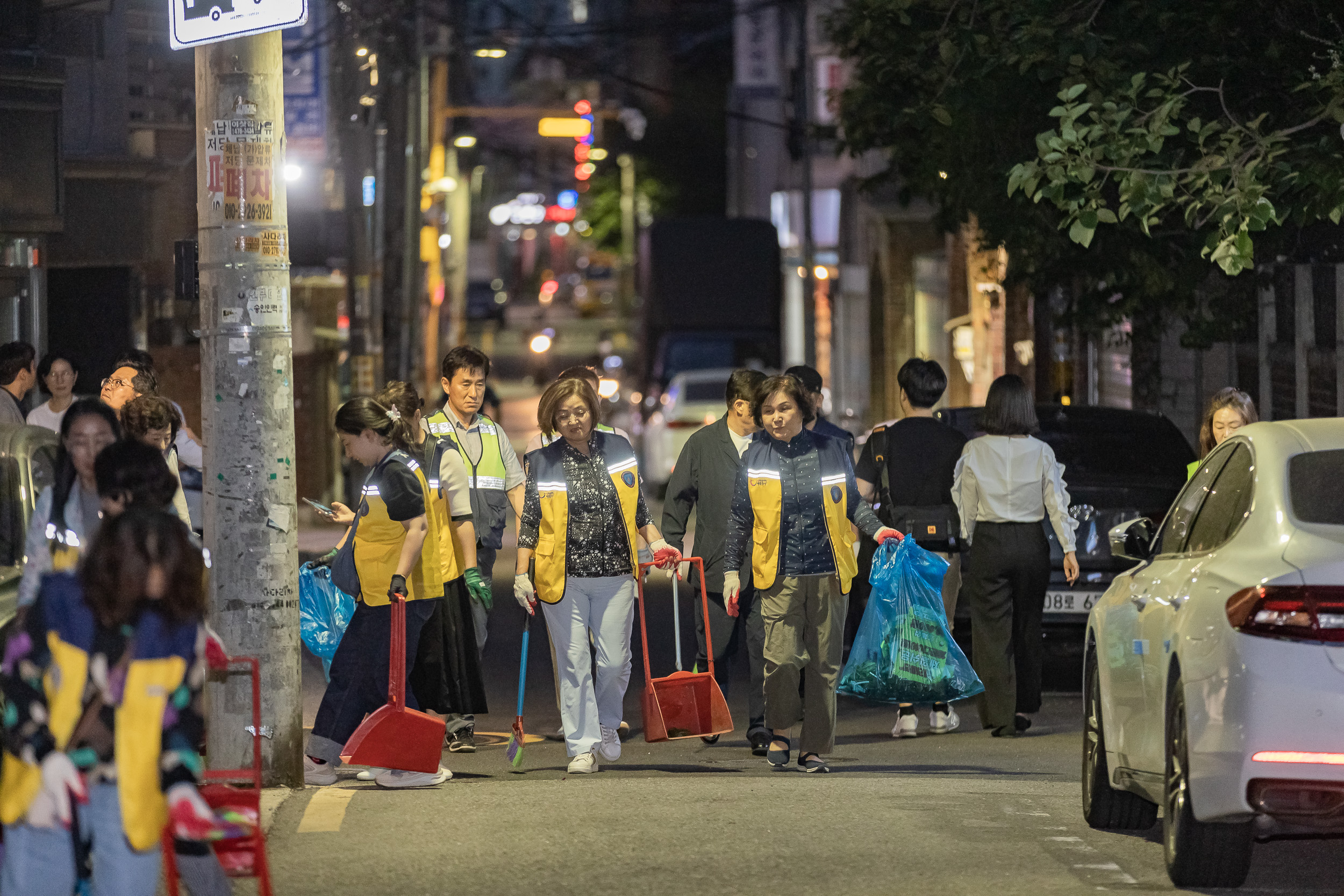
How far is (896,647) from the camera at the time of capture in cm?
992

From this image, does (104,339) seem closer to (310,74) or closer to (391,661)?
(310,74)

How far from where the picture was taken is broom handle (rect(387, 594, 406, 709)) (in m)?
8.36

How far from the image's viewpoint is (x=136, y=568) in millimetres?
4785

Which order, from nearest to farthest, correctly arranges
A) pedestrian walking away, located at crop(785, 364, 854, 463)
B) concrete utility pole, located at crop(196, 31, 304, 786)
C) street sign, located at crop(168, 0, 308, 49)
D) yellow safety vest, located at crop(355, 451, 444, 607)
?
street sign, located at crop(168, 0, 308, 49), concrete utility pole, located at crop(196, 31, 304, 786), yellow safety vest, located at crop(355, 451, 444, 607), pedestrian walking away, located at crop(785, 364, 854, 463)

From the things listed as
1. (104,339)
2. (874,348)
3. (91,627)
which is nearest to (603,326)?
(874,348)

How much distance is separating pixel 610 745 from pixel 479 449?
1.75m

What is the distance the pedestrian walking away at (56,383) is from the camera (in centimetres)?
1098

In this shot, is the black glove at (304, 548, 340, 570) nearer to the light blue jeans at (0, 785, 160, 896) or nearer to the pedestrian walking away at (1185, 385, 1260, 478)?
the pedestrian walking away at (1185, 385, 1260, 478)

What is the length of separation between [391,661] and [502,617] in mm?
7876

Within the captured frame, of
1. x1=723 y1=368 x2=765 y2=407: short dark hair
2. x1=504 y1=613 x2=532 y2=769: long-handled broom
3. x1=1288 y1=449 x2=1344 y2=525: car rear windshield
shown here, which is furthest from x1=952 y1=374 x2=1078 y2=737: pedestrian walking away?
x1=1288 y1=449 x2=1344 y2=525: car rear windshield

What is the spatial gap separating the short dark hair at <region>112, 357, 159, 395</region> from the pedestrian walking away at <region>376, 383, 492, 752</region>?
1.47 m

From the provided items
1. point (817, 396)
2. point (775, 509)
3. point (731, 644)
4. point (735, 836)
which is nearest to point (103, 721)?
point (735, 836)

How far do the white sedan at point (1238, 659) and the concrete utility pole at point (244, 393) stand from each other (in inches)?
130

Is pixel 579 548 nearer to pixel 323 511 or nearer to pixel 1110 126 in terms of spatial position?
pixel 323 511
